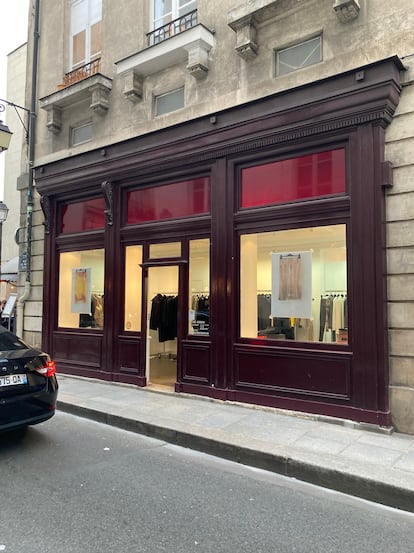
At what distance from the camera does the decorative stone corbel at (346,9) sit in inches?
256

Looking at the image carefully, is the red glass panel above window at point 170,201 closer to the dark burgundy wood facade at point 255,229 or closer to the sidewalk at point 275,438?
the dark burgundy wood facade at point 255,229

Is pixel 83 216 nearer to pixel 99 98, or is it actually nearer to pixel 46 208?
pixel 46 208

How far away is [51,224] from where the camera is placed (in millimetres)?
10656

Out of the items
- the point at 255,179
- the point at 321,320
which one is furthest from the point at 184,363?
the point at 255,179

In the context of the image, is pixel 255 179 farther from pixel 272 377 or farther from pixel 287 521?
pixel 287 521

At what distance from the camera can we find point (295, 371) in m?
6.88

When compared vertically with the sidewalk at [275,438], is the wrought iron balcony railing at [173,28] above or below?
above

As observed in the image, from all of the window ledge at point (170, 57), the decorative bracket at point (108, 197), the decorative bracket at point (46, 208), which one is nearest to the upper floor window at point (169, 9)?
the window ledge at point (170, 57)

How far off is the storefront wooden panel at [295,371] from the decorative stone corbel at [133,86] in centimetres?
545

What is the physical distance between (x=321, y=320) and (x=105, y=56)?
24.4ft

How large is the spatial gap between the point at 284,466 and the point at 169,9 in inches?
341

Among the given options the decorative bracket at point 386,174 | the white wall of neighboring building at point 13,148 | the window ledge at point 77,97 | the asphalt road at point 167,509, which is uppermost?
the white wall of neighboring building at point 13,148

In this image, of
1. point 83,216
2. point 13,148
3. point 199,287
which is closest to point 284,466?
point 199,287

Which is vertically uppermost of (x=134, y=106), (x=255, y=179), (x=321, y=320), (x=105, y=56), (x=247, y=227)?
(x=105, y=56)
